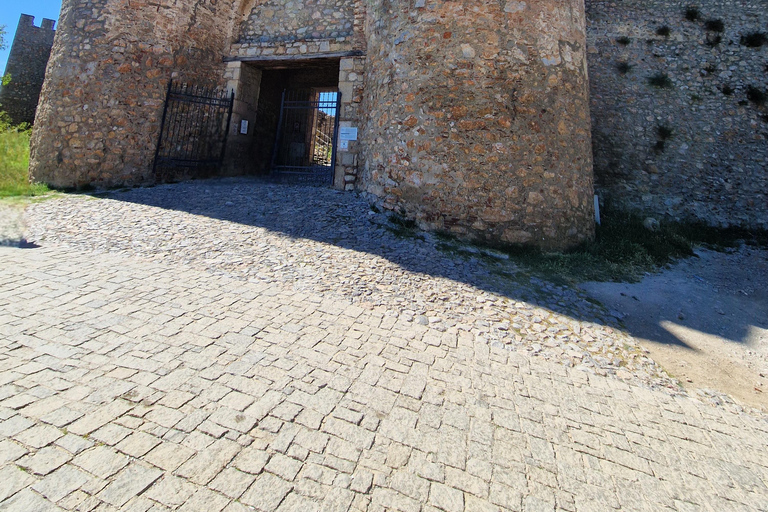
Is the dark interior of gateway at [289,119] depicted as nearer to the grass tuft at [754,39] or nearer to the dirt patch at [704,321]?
the dirt patch at [704,321]

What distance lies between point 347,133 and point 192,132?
3736mm

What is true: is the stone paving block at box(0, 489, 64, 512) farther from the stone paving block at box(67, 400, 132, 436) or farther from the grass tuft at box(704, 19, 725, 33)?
the grass tuft at box(704, 19, 725, 33)

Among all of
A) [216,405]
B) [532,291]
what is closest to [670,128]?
[532,291]

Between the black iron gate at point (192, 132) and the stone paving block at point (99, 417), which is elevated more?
the black iron gate at point (192, 132)

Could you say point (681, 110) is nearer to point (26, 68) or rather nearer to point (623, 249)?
point (623, 249)

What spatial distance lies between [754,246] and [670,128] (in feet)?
10.9

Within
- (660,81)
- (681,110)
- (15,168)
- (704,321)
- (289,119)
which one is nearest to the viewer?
(704,321)

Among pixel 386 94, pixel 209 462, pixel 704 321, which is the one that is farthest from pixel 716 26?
pixel 209 462

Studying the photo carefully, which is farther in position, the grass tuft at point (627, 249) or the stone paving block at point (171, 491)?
the grass tuft at point (627, 249)

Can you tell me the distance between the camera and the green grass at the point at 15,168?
765 centimetres

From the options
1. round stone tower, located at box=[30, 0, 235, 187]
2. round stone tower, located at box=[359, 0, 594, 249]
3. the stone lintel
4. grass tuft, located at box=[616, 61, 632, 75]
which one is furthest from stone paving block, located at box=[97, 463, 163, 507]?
grass tuft, located at box=[616, 61, 632, 75]

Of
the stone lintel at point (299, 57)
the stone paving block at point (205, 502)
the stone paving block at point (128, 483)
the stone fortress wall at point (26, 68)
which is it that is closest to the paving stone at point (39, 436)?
the stone paving block at point (128, 483)

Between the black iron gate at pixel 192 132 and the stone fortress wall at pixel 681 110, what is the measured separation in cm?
935

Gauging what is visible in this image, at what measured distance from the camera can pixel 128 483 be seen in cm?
177
